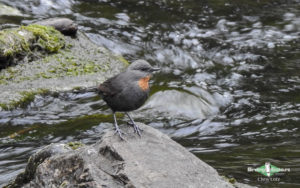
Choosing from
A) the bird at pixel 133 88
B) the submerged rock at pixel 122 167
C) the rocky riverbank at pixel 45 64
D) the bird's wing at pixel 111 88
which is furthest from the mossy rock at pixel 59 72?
the submerged rock at pixel 122 167

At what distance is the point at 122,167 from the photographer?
390cm

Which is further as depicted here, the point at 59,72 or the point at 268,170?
the point at 59,72

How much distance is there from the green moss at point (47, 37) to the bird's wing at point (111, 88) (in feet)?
13.4

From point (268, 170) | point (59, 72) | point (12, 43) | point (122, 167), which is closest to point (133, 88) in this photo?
point (122, 167)

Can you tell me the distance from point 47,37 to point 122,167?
5749mm

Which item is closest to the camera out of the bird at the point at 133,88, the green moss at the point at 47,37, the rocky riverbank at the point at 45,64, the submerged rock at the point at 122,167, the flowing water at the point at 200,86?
the submerged rock at the point at 122,167

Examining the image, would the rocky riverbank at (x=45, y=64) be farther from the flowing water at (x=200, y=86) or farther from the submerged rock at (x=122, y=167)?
the submerged rock at (x=122, y=167)

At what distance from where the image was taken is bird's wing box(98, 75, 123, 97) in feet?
16.0

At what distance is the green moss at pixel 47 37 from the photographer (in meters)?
8.98

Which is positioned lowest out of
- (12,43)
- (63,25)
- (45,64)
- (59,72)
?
(59,72)

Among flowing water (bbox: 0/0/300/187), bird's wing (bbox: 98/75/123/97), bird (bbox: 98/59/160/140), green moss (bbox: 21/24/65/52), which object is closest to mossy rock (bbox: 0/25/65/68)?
green moss (bbox: 21/24/65/52)

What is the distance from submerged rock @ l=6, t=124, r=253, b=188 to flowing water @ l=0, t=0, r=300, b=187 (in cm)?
116

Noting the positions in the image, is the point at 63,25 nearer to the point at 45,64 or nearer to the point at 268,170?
the point at 45,64

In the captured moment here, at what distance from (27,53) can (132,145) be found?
500 cm
